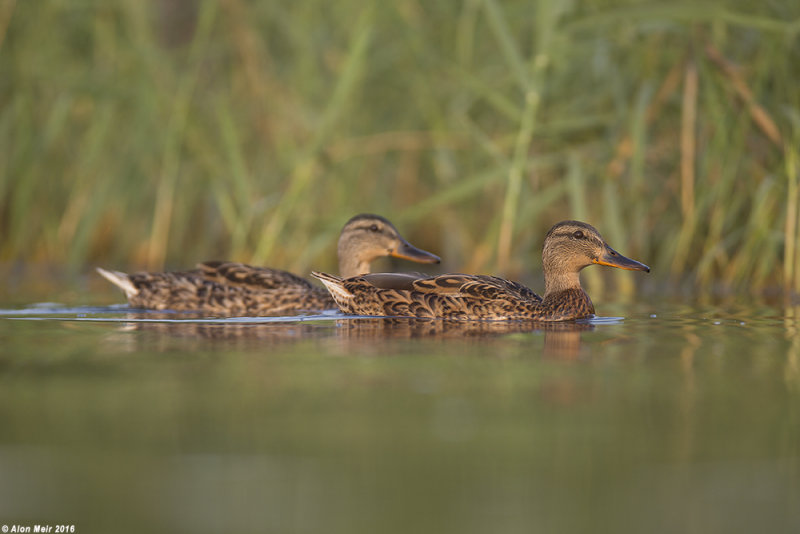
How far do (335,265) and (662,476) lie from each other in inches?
325

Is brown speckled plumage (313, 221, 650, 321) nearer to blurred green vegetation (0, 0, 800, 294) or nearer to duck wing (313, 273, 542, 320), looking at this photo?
duck wing (313, 273, 542, 320)

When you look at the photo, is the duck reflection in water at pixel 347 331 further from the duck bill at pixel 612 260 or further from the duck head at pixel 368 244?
the duck head at pixel 368 244

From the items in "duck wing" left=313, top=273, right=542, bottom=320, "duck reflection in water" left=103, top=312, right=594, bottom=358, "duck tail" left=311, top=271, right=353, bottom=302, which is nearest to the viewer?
"duck reflection in water" left=103, top=312, right=594, bottom=358

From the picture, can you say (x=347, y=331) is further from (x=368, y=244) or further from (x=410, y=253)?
(x=368, y=244)

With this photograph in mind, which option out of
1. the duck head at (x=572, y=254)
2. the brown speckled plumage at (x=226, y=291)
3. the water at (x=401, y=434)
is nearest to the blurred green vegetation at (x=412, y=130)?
the duck head at (x=572, y=254)

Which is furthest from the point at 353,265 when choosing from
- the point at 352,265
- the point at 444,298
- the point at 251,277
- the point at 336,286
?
the point at 444,298

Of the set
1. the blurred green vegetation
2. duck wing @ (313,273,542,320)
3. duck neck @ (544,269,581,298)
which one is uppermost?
the blurred green vegetation

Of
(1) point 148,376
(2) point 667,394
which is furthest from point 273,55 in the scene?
(2) point 667,394

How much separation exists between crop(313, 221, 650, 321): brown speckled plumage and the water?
1.02 metres

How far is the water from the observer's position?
272 cm

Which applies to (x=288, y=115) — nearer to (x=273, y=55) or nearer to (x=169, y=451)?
(x=273, y=55)

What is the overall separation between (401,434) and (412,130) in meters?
6.53

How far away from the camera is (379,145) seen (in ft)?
31.7

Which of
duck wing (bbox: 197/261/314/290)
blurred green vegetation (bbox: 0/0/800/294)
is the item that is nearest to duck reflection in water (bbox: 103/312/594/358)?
duck wing (bbox: 197/261/314/290)
